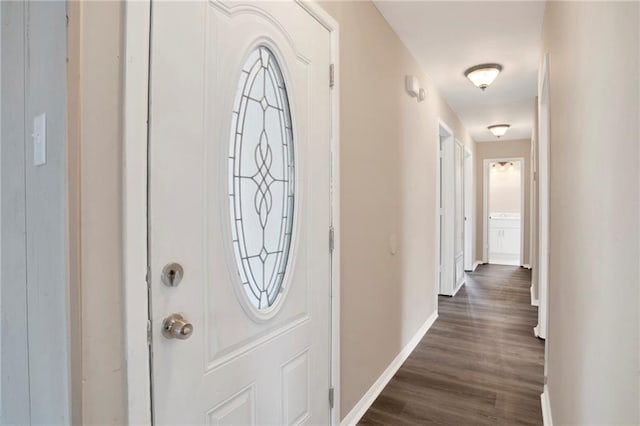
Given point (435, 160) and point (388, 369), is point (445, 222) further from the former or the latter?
point (388, 369)

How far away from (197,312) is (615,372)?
1.04 m

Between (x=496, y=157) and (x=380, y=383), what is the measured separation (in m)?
6.29

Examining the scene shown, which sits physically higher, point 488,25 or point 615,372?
point 488,25

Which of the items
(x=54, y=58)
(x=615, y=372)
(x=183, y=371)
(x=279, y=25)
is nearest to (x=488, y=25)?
(x=279, y=25)

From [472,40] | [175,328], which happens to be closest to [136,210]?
[175,328]

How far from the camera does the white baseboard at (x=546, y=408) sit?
1.98m

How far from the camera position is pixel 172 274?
37.8 inches

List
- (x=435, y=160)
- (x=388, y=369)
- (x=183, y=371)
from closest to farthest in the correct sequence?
(x=183, y=371) → (x=388, y=369) → (x=435, y=160)

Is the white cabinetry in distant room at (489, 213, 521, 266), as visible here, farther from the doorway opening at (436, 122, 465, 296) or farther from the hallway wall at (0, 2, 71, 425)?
the hallway wall at (0, 2, 71, 425)

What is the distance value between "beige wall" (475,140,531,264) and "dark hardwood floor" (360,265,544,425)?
125 inches

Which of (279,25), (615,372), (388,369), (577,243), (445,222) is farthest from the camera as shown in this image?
→ (445,222)

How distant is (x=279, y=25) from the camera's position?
1.37 meters

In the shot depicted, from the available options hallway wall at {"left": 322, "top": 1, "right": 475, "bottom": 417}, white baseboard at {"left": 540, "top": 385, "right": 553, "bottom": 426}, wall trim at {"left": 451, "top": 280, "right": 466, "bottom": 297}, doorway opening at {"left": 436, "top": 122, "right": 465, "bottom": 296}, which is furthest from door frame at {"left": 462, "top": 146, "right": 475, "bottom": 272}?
white baseboard at {"left": 540, "top": 385, "right": 553, "bottom": 426}

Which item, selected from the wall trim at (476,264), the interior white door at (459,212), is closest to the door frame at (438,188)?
the interior white door at (459,212)
